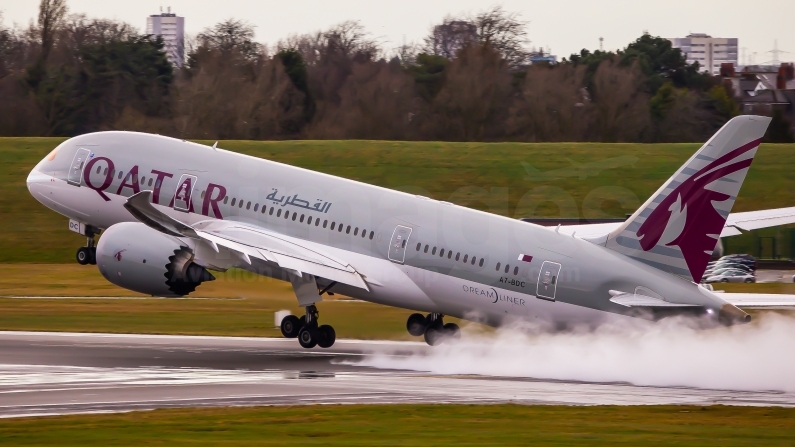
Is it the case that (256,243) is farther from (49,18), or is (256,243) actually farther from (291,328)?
(49,18)

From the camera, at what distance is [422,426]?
20.5 m

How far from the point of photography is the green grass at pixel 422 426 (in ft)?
62.3

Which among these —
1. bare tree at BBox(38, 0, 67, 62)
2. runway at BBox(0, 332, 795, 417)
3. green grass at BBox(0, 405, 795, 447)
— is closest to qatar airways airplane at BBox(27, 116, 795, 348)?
runway at BBox(0, 332, 795, 417)

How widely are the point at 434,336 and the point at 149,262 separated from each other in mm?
8102

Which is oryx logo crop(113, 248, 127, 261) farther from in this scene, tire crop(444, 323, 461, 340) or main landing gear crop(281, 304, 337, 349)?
tire crop(444, 323, 461, 340)

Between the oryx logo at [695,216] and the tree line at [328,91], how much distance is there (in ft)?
202

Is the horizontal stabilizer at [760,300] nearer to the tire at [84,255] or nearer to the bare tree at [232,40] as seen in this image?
the tire at [84,255]

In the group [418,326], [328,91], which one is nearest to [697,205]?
[418,326]

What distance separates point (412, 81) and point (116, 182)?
68659 millimetres

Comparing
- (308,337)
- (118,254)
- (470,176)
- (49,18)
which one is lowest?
(308,337)

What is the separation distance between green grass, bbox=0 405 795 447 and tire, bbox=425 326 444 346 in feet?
35.3

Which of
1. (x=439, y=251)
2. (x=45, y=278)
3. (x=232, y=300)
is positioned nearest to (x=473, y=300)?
(x=439, y=251)

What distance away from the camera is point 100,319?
130 ft

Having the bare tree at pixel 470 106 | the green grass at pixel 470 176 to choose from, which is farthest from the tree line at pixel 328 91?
the green grass at pixel 470 176
